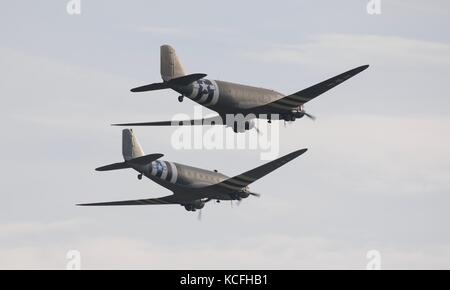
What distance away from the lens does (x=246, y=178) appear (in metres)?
90.8

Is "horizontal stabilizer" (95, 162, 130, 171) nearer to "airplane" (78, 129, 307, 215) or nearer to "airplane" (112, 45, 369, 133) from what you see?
"airplane" (78, 129, 307, 215)

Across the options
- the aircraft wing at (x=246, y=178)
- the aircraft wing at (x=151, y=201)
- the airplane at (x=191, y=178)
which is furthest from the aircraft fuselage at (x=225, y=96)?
the aircraft wing at (x=151, y=201)

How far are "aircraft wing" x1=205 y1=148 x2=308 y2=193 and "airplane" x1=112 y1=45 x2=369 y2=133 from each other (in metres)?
3.38

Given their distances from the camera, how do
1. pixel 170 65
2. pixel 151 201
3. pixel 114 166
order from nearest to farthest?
pixel 170 65 → pixel 114 166 → pixel 151 201

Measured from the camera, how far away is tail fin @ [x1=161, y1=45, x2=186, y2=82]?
85.2 metres

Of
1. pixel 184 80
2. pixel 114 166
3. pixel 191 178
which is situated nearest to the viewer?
pixel 184 80

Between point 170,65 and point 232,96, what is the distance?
5314 millimetres

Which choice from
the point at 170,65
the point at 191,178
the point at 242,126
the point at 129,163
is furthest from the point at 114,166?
the point at 242,126

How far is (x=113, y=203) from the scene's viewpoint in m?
98.4

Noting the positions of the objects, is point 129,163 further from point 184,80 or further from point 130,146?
point 184,80

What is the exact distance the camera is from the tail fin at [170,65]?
85188 mm
